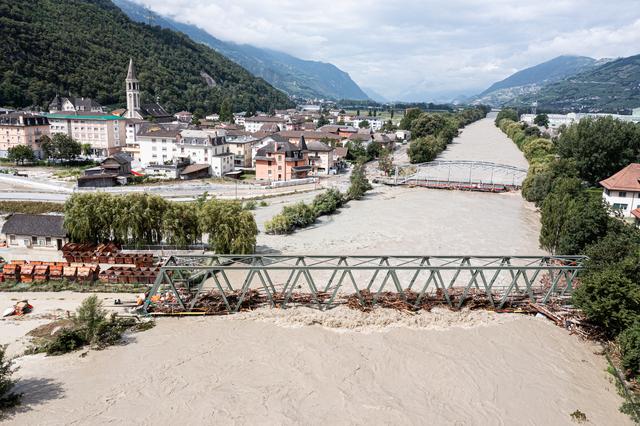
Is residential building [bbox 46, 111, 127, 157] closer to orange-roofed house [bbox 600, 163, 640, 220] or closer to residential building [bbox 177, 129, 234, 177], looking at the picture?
residential building [bbox 177, 129, 234, 177]

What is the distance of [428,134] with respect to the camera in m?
88.5

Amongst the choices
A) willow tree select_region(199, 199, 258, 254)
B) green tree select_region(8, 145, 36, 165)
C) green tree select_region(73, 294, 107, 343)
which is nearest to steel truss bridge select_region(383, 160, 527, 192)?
willow tree select_region(199, 199, 258, 254)

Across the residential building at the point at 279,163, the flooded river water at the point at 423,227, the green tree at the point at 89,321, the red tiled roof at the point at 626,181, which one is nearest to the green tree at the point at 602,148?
the flooded river water at the point at 423,227

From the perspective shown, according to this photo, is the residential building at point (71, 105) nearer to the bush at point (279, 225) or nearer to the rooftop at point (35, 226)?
the rooftop at point (35, 226)

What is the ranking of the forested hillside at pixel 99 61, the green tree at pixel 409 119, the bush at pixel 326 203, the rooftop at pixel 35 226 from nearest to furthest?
the rooftop at pixel 35 226
the bush at pixel 326 203
the forested hillside at pixel 99 61
the green tree at pixel 409 119

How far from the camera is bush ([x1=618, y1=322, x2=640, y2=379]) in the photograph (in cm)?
1362

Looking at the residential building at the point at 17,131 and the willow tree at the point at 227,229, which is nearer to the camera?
the willow tree at the point at 227,229

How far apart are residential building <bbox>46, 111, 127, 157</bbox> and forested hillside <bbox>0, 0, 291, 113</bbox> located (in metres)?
20.5

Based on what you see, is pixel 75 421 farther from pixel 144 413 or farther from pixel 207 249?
pixel 207 249

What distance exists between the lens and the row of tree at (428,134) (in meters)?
64.2

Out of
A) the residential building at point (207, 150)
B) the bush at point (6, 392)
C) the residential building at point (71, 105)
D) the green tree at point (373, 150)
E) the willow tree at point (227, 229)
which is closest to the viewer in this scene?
the bush at point (6, 392)

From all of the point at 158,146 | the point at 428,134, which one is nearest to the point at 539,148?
the point at 428,134

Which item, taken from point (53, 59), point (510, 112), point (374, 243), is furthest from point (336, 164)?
point (510, 112)

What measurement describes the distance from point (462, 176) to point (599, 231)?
3553cm
